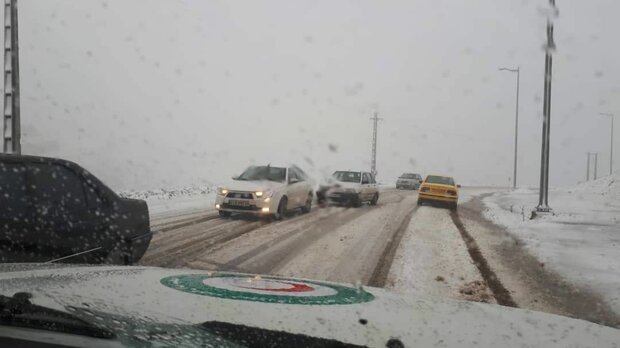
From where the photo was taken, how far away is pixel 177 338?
1918 mm

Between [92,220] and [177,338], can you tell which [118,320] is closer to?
[177,338]

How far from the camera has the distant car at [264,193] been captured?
13.8m

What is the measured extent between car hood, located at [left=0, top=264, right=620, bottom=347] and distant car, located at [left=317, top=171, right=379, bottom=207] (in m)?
17.5

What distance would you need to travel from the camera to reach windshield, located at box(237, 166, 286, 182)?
599 inches

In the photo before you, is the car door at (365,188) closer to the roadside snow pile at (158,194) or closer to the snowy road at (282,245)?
the snowy road at (282,245)

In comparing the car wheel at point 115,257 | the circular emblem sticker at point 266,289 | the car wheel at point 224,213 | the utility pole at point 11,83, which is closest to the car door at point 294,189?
the car wheel at point 224,213

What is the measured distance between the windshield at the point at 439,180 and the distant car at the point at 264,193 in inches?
315

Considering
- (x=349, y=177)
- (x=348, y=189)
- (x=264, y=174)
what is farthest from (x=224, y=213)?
(x=349, y=177)

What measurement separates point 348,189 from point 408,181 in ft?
69.7

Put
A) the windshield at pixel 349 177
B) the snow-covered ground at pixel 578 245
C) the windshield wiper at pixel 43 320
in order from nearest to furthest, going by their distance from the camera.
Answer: the windshield wiper at pixel 43 320 < the snow-covered ground at pixel 578 245 < the windshield at pixel 349 177

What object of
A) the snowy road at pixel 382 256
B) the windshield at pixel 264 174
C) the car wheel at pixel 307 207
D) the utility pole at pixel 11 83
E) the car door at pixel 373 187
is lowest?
the snowy road at pixel 382 256

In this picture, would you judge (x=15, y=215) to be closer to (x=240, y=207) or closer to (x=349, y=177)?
(x=240, y=207)

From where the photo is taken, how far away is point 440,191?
21812 mm

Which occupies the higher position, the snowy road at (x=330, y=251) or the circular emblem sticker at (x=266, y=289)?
the circular emblem sticker at (x=266, y=289)
